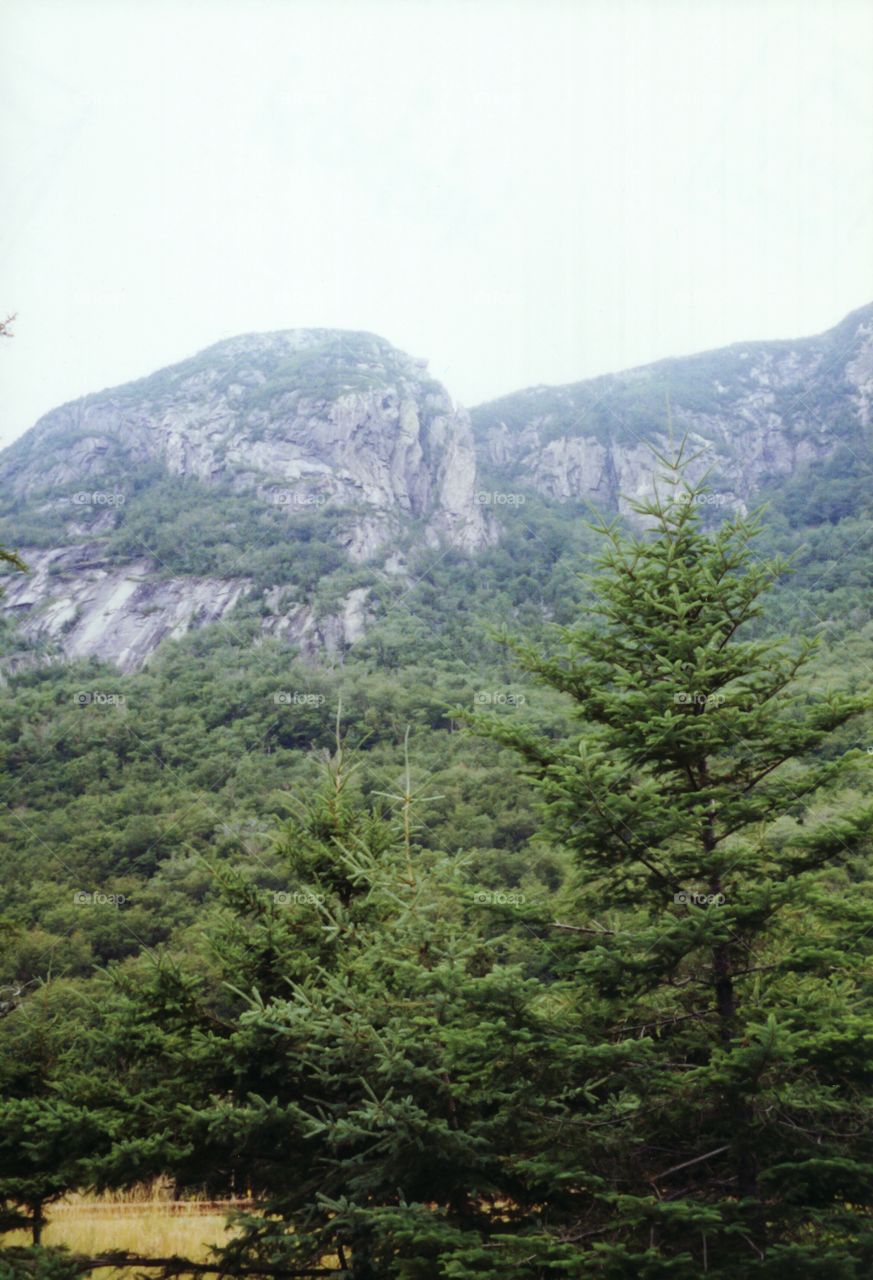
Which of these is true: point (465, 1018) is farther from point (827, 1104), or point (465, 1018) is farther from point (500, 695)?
point (500, 695)

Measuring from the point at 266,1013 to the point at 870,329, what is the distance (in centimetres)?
17159

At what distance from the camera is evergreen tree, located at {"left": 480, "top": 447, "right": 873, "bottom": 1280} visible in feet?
12.9

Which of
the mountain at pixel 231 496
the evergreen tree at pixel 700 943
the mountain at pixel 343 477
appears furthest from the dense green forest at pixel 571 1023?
the mountain at pixel 231 496

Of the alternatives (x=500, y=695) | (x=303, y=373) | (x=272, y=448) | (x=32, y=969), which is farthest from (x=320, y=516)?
(x=500, y=695)

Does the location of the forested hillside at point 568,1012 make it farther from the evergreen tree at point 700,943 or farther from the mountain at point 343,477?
the mountain at point 343,477

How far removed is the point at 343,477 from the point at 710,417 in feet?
235

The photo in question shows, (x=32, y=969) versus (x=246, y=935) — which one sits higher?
(x=246, y=935)

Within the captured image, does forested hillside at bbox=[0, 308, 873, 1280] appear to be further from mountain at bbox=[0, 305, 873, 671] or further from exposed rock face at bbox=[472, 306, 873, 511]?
exposed rock face at bbox=[472, 306, 873, 511]

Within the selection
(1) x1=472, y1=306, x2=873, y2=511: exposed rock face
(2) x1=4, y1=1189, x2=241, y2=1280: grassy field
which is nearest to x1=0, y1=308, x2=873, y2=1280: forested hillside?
(2) x1=4, y1=1189, x2=241, y2=1280: grassy field

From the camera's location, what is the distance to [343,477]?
121 metres

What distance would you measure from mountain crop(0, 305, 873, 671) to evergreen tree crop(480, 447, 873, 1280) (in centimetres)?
6791

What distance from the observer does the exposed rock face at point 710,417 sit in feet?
431

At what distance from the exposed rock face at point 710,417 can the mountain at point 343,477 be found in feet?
1.76

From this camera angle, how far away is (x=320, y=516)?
10962 cm
